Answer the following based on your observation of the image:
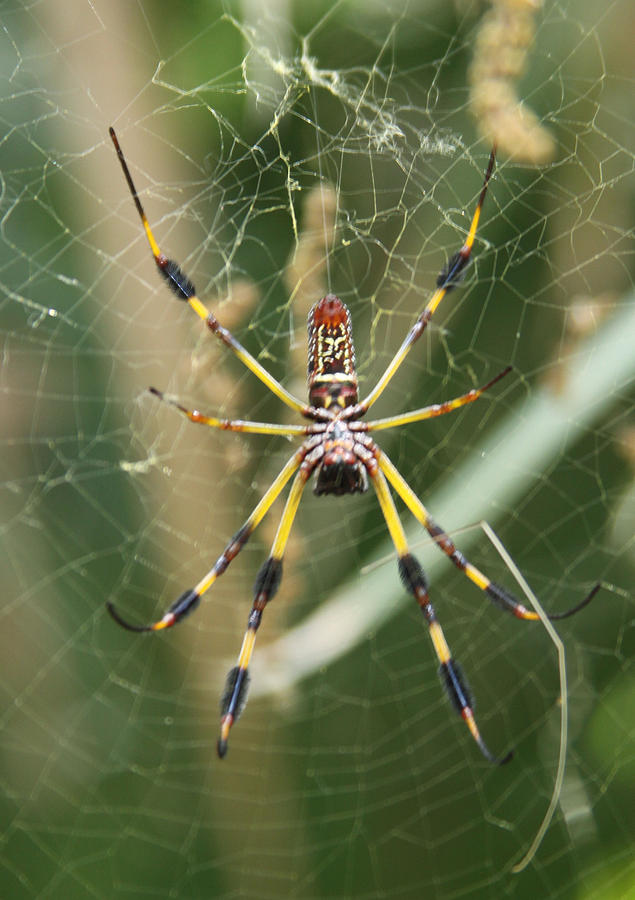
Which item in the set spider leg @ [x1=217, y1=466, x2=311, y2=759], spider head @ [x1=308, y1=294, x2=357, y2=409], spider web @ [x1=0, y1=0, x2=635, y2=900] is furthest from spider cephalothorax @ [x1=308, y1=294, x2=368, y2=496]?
spider web @ [x1=0, y1=0, x2=635, y2=900]

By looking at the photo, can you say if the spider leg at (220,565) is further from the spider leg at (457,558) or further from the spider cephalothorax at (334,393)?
the spider leg at (457,558)

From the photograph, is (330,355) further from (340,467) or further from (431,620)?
(431,620)

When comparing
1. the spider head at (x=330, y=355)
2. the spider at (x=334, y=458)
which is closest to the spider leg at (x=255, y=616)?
the spider at (x=334, y=458)

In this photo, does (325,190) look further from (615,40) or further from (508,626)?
(508,626)

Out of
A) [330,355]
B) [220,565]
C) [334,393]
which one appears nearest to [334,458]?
[334,393]

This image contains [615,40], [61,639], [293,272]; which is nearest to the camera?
[615,40]

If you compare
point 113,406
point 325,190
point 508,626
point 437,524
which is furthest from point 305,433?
point 508,626

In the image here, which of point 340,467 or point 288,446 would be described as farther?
point 288,446
